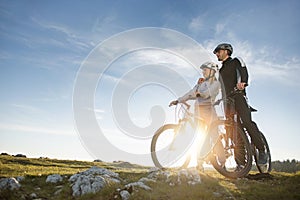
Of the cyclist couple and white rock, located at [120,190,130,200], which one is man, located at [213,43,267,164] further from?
white rock, located at [120,190,130,200]

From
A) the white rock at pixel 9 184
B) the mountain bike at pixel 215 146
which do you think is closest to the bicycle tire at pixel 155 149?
the mountain bike at pixel 215 146

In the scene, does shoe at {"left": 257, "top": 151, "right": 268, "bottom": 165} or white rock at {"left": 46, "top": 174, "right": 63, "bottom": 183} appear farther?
shoe at {"left": 257, "top": 151, "right": 268, "bottom": 165}

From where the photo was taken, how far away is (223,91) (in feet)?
35.8

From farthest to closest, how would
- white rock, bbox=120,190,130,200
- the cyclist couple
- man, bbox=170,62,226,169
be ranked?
man, bbox=170,62,226,169
the cyclist couple
white rock, bbox=120,190,130,200

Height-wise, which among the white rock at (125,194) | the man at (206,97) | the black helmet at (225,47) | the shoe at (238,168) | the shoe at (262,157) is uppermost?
the black helmet at (225,47)

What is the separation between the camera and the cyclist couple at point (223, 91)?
34.0 feet

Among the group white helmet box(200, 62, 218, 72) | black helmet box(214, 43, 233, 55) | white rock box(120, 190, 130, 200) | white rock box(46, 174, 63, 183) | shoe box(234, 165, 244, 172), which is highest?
black helmet box(214, 43, 233, 55)

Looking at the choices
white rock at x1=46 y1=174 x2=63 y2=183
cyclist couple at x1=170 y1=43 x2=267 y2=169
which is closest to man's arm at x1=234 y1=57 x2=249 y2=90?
cyclist couple at x1=170 y1=43 x2=267 y2=169

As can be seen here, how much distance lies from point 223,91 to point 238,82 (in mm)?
812

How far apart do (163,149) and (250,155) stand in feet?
10.6

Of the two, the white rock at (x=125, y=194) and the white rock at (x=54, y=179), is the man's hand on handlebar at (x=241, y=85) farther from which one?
the white rock at (x=54, y=179)

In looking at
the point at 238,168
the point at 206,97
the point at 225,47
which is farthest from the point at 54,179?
the point at 225,47

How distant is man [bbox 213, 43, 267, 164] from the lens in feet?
33.9

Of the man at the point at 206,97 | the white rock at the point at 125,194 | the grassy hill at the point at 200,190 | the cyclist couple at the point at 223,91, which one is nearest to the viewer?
the white rock at the point at 125,194
